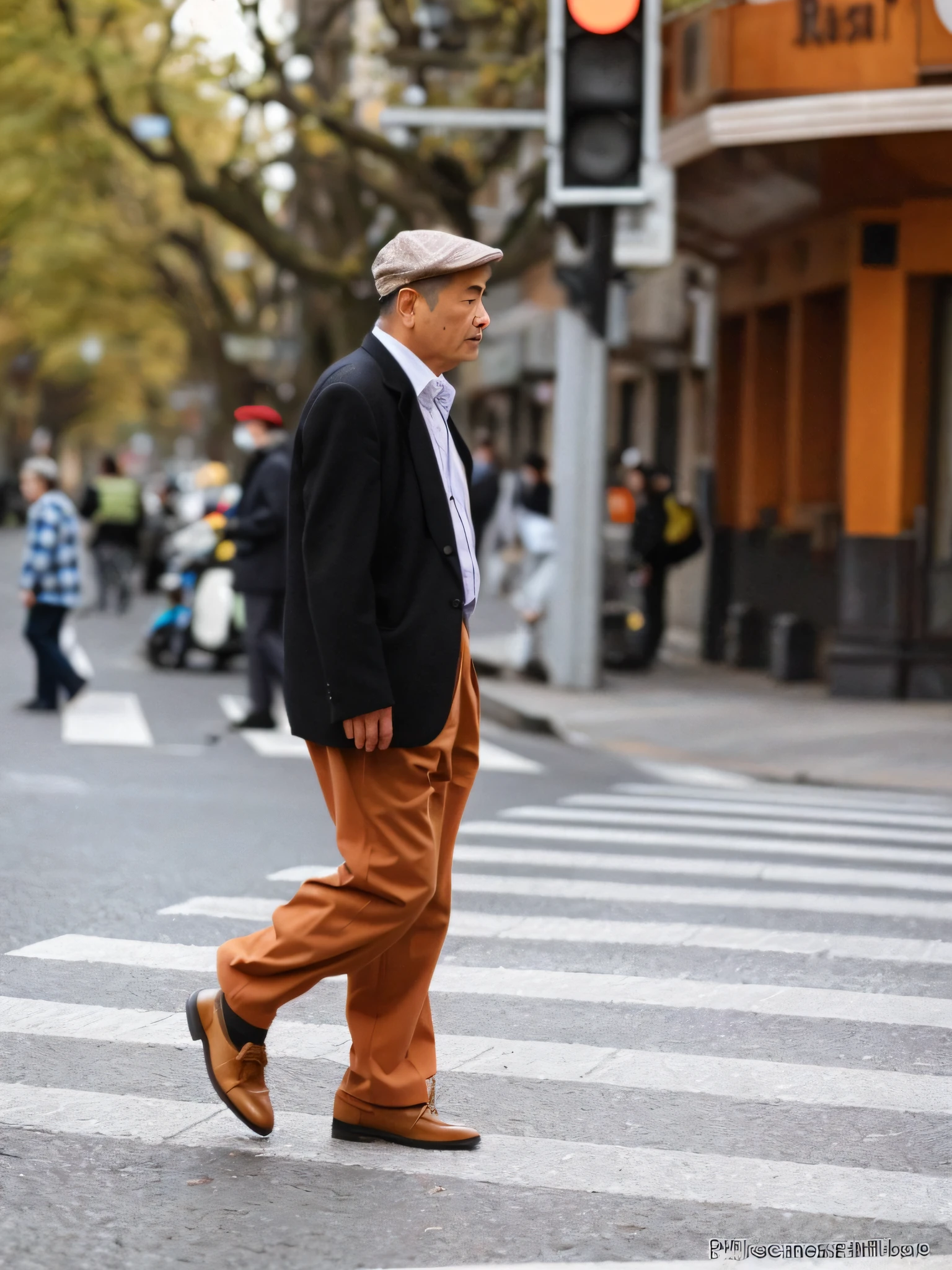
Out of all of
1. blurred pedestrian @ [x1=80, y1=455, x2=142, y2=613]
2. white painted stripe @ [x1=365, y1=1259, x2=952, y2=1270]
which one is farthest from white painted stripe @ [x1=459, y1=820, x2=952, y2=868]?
blurred pedestrian @ [x1=80, y1=455, x2=142, y2=613]

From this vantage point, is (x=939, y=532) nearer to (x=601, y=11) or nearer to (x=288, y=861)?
(x=601, y=11)

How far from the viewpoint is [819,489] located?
62.2ft

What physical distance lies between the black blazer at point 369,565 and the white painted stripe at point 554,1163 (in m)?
0.85

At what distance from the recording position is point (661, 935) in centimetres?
671

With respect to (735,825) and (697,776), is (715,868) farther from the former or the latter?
(697,776)

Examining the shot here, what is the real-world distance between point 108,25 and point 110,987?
803 inches

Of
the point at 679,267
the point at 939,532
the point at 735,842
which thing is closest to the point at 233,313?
the point at 679,267

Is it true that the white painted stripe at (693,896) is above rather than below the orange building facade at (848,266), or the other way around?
below

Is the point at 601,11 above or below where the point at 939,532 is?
above

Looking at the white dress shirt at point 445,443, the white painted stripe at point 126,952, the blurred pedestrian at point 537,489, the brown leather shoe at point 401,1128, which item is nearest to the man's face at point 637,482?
the blurred pedestrian at point 537,489

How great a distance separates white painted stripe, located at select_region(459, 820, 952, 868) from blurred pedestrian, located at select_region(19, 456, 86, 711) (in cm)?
522

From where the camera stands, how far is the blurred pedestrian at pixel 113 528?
25.3 m

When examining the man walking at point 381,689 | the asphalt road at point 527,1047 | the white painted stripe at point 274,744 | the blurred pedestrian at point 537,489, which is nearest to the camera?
the asphalt road at point 527,1047

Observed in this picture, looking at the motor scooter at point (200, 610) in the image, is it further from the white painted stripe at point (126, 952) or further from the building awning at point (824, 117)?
the white painted stripe at point (126, 952)
